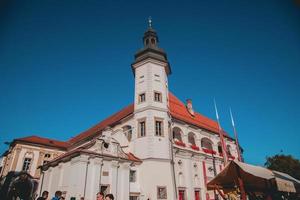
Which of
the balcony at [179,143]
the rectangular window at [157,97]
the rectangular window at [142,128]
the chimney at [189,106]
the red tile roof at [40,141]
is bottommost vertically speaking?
the balcony at [179,143]

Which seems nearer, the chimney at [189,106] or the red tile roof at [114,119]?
the red tile roof at [114,119]

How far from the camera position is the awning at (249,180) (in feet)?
26.5

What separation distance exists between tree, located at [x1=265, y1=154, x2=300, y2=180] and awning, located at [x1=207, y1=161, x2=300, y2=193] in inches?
1211

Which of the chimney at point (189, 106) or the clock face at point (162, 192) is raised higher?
the chimney at point (189, 106)

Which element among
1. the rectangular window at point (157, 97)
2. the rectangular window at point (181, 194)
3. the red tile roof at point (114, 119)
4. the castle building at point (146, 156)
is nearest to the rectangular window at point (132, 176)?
the castle building at point (146, 156)

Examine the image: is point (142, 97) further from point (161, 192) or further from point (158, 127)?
point (161, 192)

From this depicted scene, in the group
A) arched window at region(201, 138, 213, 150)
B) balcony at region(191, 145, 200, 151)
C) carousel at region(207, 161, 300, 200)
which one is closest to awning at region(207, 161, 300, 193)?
carousel at region(207, 161, 300, 200)

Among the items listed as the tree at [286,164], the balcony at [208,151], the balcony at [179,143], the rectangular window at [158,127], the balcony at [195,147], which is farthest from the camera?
the tree at [286,164]

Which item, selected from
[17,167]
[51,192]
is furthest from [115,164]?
[17,167]

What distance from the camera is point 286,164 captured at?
119 feet

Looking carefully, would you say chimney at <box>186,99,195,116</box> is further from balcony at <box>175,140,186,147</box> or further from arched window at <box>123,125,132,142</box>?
arched window at <box>123,125,132,142</box>

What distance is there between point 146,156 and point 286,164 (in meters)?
28.8

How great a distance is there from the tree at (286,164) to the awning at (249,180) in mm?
30769

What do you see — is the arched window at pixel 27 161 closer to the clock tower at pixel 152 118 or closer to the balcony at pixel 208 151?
the clock tower at pixel 152 118
